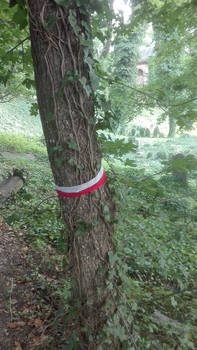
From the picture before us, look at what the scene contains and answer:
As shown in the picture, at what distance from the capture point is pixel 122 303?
191 centimetres

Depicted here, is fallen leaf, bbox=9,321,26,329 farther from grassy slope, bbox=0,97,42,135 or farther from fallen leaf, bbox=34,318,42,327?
grassy slope, bbox=0,97,42,135

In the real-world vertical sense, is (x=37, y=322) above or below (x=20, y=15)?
below

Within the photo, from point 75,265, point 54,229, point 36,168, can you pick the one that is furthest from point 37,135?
point 75,265

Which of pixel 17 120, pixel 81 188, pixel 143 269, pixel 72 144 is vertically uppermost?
pixel 72 144

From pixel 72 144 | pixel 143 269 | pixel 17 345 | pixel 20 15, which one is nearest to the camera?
pixel 72 144

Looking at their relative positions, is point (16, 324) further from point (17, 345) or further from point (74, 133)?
point (74, 133)

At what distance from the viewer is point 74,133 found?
1.61 meters

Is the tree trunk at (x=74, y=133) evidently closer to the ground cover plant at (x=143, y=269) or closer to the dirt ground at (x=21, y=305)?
the ground cover plant at (x=143, y=269)

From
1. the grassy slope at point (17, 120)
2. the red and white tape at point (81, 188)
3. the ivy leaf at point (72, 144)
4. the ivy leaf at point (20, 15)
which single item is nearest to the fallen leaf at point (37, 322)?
the red and white tape at point (81, 188)

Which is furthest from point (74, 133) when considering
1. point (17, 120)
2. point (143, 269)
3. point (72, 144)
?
point (17, 120)

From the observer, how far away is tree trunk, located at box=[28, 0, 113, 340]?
152 centimetres

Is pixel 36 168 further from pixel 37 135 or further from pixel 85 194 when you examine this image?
pixel 37 135

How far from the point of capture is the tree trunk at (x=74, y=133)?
1.52 m

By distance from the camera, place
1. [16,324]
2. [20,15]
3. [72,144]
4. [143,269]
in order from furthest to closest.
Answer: [143,269] < [16,324] < [20,15] < [72,144]
